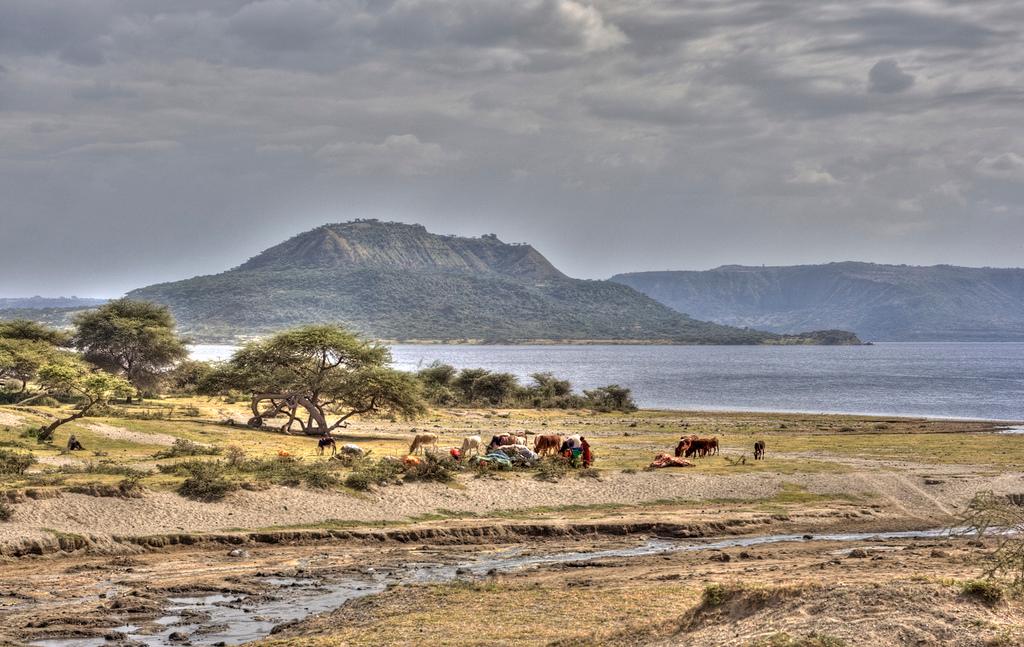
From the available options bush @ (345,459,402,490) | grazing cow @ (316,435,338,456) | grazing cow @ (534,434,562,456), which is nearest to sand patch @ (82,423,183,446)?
Answer: grazing cow @ (316,435,338,456)

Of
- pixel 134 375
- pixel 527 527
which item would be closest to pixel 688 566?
pixel 527 527

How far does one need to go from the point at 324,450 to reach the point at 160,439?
7.18 metres

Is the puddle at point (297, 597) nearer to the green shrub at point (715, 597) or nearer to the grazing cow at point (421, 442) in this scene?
the green shrub at point (715, 597)

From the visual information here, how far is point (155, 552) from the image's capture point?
27812mm

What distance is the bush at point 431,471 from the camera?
1459 inches

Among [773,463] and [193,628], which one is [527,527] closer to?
[193,628]

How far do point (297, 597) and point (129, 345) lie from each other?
58.9 m

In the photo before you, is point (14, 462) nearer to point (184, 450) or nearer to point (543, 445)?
point (184, 450)

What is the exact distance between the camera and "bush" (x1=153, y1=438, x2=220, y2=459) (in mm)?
40809

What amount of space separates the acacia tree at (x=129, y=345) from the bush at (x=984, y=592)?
223 feet

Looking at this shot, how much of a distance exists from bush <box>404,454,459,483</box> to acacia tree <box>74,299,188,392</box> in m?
44.7


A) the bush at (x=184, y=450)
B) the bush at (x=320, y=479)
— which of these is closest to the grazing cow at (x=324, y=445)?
the bush at (x=184, y=450)

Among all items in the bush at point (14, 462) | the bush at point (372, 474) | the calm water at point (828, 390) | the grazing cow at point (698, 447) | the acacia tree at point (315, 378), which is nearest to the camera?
the bush at point (14, 462)

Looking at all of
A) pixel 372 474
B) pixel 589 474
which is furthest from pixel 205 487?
pixel 589 474
